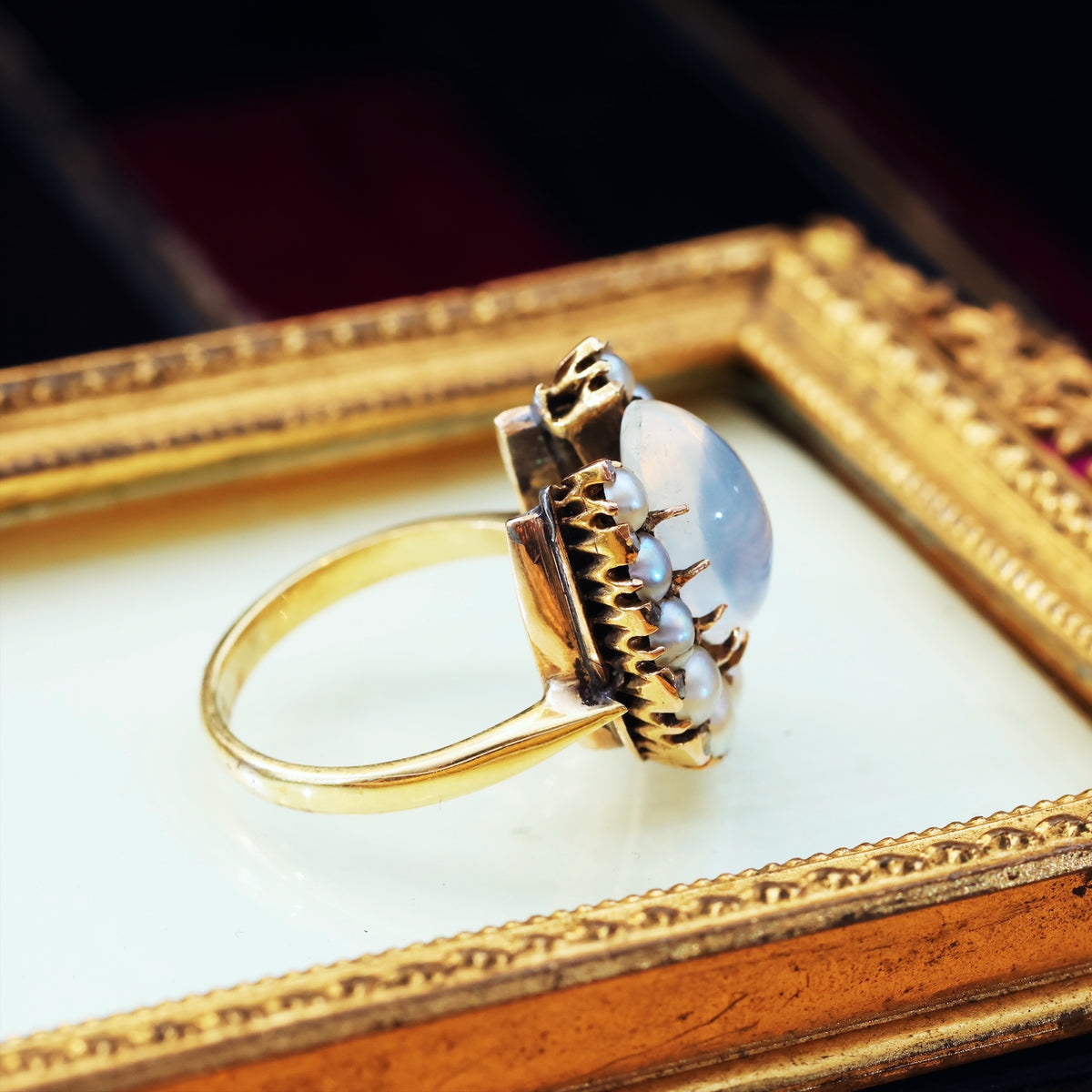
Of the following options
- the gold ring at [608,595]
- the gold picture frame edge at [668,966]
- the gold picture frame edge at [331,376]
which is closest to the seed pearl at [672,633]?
the gold ring at [608,595]

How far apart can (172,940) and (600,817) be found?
0.22m

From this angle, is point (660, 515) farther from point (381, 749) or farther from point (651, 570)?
point (381, 749)

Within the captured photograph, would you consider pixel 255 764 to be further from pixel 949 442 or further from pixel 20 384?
pixel 949 442

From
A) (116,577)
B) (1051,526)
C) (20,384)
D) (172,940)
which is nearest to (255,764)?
(172,940)

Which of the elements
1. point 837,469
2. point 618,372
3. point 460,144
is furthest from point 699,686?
point 460,144

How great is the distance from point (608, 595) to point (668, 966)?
16cm

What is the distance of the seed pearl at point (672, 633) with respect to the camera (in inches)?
23.0

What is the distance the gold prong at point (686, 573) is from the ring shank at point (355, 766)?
64 mm

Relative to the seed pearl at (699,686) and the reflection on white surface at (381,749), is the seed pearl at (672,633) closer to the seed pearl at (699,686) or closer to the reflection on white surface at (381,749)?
the seed pearl at (699,686)

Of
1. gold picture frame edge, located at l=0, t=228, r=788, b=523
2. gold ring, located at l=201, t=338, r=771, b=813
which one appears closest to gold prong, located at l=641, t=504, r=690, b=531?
gold ring, located at l=201, t=338, r=771, b=813

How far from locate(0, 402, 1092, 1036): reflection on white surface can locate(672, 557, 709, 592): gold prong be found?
132mm

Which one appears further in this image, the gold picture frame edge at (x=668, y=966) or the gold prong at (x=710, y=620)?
the gold prong at (x=710, y=620)

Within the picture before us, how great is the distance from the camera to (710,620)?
2.05 feet

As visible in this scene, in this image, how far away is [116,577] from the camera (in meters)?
0.81
